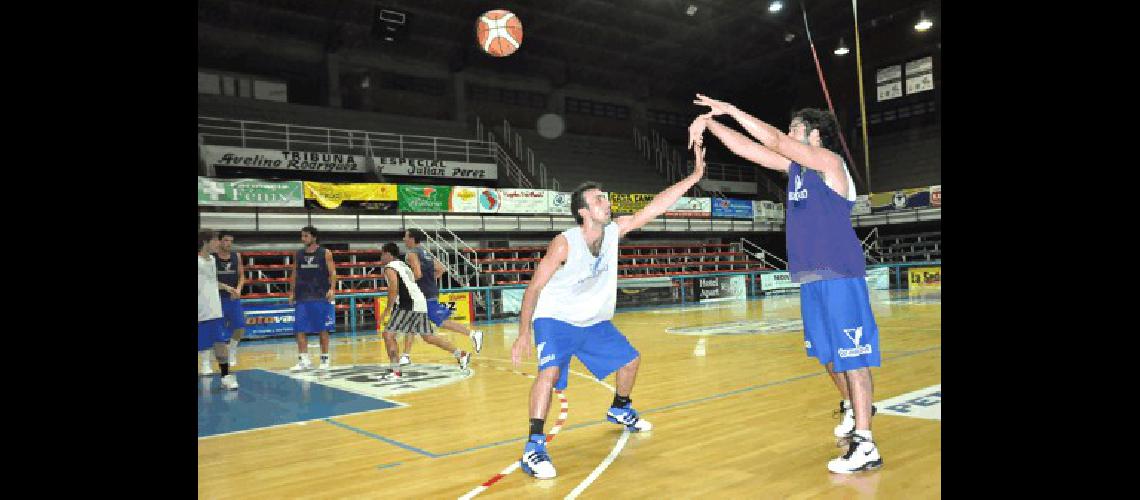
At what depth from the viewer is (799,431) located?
4367 millimetres

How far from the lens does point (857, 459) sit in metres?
3.38

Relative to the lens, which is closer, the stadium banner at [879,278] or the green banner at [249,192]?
the green banner at [249,192]

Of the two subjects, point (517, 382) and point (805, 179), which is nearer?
point (805, 179)

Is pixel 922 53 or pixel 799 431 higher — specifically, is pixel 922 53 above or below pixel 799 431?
above

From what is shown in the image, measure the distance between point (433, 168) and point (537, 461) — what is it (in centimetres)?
1648

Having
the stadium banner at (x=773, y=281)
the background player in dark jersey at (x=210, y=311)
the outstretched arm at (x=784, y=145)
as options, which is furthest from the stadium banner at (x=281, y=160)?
the outstretched arm at (x=784, y=145)

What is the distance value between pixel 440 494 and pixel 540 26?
831 inches

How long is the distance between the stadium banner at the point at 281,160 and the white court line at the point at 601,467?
14637 mm

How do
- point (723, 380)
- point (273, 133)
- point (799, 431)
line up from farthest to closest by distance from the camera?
point (273, 133), point (723, 380), point (799, 431)

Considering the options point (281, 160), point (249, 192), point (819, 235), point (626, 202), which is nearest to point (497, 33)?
point (249, 192)

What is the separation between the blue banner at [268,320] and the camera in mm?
13609

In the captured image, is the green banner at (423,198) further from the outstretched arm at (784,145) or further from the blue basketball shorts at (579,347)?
the outstretched arm at (784,145)

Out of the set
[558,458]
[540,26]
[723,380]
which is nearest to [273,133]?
[540,26]
